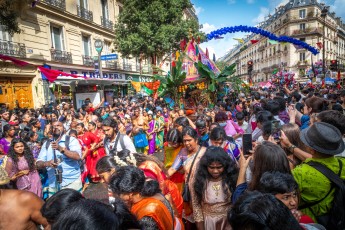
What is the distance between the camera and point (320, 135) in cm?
210

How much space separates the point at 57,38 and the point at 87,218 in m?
17.5

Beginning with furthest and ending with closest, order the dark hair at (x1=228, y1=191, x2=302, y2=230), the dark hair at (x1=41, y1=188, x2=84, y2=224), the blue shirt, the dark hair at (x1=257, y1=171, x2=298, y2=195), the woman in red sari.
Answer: the woman in red sari
the blue shirt
the dark hair at (x1=41, y1=188, x2=84, y2=224)
the dark hair at (x1=257, y1=171, x2=298, y2=195)
the dark hair at (x1=228, y1=191, x2=302, y2=230)

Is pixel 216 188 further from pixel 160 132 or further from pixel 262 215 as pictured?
pixel 160 132

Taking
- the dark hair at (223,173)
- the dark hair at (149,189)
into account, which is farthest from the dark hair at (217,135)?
the dark hair at (149,189)

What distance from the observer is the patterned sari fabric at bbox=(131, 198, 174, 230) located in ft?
5.93

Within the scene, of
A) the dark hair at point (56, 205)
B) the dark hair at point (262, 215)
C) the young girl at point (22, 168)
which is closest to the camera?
the dark hair at point (262, 215)

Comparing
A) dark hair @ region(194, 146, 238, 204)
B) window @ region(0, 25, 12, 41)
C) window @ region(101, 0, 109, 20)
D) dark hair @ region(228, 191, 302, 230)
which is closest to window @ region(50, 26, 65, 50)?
window @ region(0, 25, 12, 41)

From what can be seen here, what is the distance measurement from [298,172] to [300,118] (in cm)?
348

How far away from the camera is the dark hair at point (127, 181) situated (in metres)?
2.01

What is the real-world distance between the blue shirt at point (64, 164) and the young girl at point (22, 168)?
1.23ft

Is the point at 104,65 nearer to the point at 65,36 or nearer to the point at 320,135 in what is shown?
the point at 65,36

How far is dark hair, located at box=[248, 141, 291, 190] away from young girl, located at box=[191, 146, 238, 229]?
410 mm

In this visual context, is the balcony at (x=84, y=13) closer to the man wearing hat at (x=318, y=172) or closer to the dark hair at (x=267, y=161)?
the dark hair at (x=267, y=161)

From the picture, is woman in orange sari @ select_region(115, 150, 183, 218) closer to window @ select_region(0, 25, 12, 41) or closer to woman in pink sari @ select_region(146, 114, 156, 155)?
woman in pink sari @ select_region(146, 114, 156, 155)
